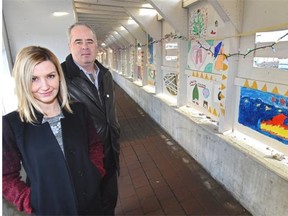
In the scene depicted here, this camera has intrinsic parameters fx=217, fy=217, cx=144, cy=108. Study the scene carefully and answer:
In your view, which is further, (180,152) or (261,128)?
(180,152)

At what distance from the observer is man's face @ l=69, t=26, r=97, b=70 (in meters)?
1.66

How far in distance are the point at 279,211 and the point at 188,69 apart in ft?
9.03

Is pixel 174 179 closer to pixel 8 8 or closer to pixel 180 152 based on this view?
pixel 180 152

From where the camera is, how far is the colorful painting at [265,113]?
2.23 metres

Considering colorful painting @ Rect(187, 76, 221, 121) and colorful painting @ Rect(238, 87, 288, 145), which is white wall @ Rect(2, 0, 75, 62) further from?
colorful painting @ Rect(238, 87, 288, 145)

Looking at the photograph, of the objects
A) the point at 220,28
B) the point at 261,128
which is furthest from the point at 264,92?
the point at 220,28

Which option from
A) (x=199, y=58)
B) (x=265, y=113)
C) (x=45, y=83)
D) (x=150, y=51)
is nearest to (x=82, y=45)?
(x=45, y=83)

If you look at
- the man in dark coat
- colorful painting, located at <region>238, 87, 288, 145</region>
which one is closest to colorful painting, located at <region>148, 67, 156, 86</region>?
colorful painting, located at <region>238, 87, 288, 145</region>

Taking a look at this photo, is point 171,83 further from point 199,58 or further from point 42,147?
point 42,147

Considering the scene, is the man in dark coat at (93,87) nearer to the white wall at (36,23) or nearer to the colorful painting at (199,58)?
the white wall at (36,23)

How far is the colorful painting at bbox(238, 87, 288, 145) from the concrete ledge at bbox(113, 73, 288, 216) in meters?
0.27

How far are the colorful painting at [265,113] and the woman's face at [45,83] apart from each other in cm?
214

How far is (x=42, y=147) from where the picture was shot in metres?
1.08

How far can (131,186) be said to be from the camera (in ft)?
10.1
